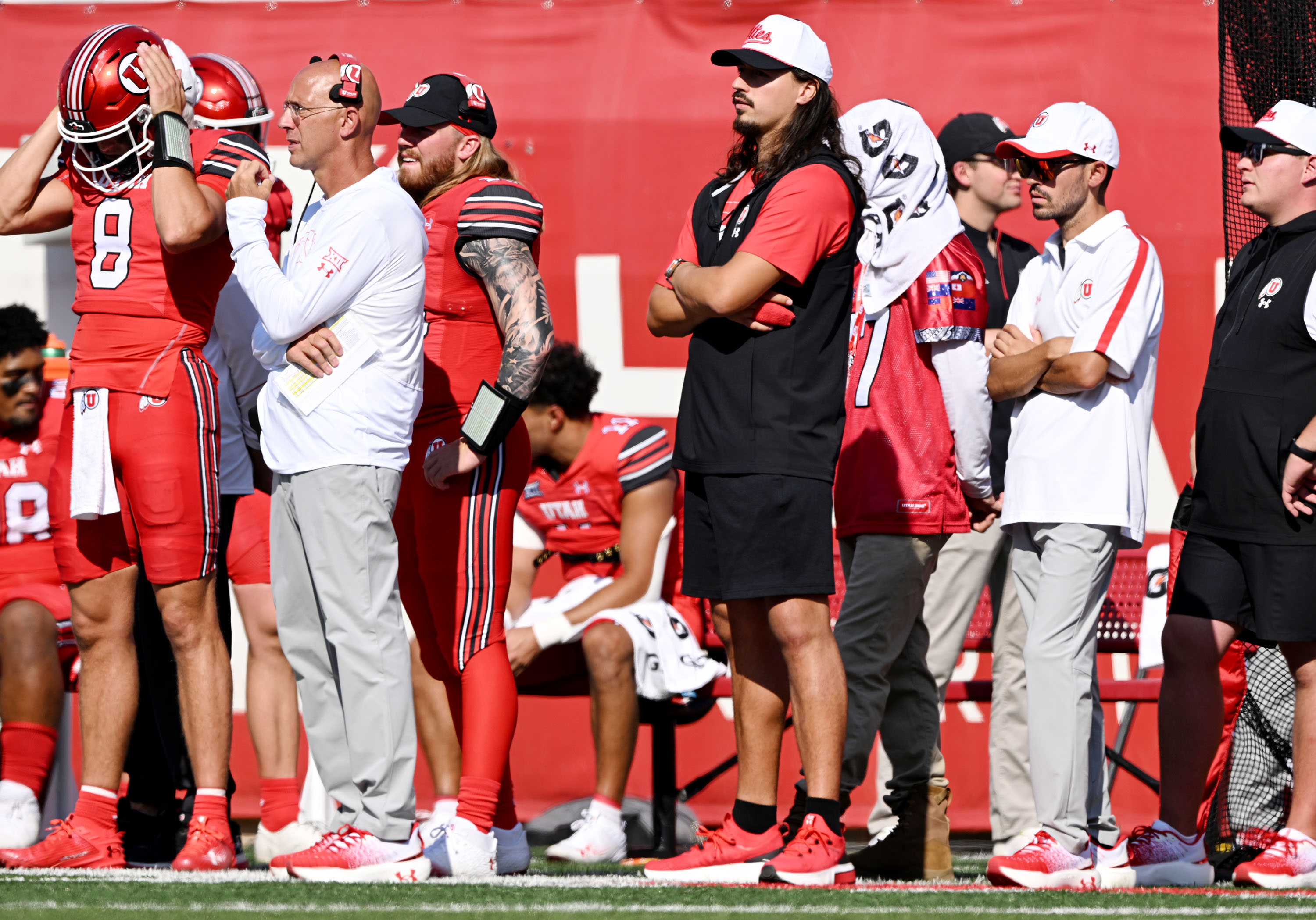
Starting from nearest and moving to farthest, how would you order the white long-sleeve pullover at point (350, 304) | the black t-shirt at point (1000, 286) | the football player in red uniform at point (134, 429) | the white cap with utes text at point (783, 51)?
the white long-sleeve pullover at point (350, 304)
the white cap with utes text at point (783, 51)
the football player in red uniform at point (134, 429)
the black t-shirt at point (1000, 286)

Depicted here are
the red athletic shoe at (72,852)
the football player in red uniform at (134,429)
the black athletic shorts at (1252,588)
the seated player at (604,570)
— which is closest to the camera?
the red athletic shoe at (72,852)

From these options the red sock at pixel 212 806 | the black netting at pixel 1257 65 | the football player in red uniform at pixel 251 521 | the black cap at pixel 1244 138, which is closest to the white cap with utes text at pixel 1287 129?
the black cap at pixel 1244 138

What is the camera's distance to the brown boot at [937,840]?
4.63m

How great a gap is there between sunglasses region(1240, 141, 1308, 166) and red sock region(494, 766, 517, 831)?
261 cm

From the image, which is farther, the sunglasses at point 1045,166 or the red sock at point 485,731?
the sunglasses at point 1045,166

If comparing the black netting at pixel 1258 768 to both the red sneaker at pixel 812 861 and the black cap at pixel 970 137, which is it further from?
the black cap at pixel 970 137

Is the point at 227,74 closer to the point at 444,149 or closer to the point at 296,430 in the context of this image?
the point at 444,149

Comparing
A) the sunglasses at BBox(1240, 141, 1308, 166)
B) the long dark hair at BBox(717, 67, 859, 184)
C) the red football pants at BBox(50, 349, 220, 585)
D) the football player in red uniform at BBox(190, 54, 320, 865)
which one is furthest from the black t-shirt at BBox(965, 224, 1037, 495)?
the red football pants at BBox(50, 349, 220, 585)

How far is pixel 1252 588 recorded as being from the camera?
4281 mm

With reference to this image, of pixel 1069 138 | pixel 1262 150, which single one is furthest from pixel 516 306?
pixel 1262 150

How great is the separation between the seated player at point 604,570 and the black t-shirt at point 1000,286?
3.89ft

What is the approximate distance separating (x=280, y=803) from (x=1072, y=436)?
8.81 ft

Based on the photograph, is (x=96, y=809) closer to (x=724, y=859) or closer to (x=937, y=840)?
(x=724, y=859)

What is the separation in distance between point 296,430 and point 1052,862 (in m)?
2.02
